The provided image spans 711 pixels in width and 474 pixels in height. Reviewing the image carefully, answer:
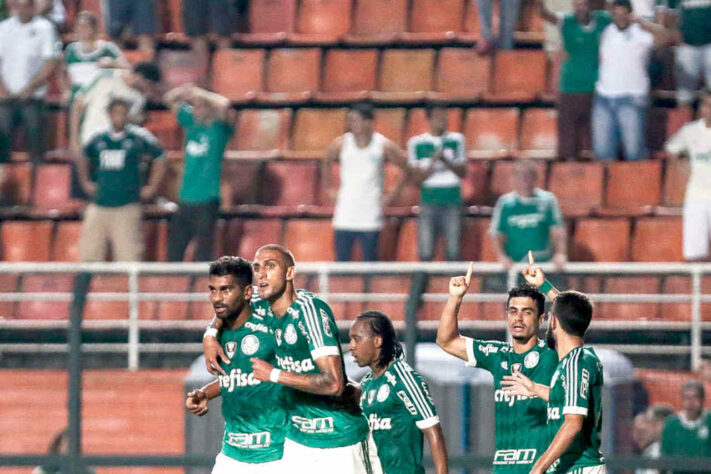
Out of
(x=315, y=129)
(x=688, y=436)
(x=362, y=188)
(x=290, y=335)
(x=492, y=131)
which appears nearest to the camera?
(x=290, y=335)

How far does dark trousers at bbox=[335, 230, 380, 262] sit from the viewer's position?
40.7 feet

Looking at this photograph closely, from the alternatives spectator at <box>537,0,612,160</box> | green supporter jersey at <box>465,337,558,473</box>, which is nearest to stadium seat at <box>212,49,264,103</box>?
spectator at <box>537,0,612,160</box>

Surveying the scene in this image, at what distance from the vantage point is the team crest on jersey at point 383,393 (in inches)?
276

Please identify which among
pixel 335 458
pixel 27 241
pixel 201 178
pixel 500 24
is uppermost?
pixel 500 24

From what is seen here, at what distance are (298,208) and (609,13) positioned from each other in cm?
303

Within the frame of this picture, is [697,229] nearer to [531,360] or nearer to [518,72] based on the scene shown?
[518,72]

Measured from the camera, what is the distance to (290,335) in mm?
6902

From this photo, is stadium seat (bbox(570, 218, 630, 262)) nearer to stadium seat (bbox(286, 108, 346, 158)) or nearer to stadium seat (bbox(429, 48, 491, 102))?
stadium seat (bbox(429, 48, 491, 102))

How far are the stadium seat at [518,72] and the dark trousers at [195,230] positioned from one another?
126 inches

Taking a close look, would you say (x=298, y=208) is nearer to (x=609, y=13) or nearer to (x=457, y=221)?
(x=457, y=221)

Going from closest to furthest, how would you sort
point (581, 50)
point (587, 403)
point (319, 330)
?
point (587, 403) < point (319, 330) < point (581, 50)

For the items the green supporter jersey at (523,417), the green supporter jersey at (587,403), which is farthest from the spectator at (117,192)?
the green supporter jersey at (587,403)

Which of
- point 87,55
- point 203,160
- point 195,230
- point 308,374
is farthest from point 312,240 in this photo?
point 308,374

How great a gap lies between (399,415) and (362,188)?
5.48m
